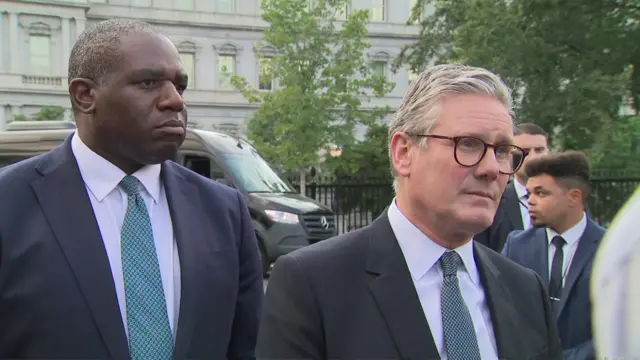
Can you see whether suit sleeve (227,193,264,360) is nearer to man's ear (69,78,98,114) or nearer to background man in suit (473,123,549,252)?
man's ear (69,78,98,114)

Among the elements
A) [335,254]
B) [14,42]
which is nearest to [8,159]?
[335,254]

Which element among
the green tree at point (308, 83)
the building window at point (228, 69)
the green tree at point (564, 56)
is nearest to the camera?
the green tree at point (564, 56)

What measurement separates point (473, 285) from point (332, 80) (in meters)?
26.9

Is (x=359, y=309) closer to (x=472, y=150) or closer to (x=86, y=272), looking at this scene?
(x=472, y=150)

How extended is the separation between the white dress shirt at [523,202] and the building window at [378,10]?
163ft

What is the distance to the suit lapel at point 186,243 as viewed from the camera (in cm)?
216

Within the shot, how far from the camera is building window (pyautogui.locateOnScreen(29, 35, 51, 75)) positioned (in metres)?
48.5

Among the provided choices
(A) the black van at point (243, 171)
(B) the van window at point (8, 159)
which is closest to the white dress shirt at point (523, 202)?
(A) the black van at point (243, 171)

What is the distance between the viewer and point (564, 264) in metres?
3.64

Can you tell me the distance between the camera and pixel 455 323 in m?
1.90

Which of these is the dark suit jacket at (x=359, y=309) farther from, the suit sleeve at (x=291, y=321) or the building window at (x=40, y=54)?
the building window at (x=40, y=54)

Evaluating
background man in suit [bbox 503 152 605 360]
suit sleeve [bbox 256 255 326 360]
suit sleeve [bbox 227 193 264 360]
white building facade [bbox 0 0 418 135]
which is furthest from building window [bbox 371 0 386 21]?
suit sleeve [bbox 256 255 326 360]

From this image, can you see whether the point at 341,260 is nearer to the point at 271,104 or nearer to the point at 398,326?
the point at 398,326

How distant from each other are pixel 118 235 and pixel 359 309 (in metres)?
0.84
